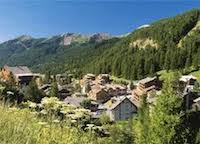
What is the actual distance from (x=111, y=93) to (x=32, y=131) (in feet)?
312

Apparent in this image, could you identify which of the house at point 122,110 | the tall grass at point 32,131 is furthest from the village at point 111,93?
the tall grass at point 32,131

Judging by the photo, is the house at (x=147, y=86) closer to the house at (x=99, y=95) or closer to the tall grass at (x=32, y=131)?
the house at (x=99, y=95)

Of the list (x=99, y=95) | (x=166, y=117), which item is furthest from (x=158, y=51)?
(x=166, y=117)

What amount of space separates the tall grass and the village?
43.5m

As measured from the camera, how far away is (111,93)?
338 ft

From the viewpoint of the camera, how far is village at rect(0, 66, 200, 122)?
75.5m

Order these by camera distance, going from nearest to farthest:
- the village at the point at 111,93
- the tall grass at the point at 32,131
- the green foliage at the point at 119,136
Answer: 1. the tall grass at the point at 32,131
2. the green foliage at the point at 119,136
3. the village at the point at 111,93

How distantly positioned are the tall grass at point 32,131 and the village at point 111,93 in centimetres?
4349

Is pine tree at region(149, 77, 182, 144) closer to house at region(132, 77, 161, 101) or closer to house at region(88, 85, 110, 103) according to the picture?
house at region(88, 85, 110, 103)

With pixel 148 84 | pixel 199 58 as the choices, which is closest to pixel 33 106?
pixel 148 84

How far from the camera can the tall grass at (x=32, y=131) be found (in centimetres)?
706

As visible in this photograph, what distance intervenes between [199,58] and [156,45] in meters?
48.1

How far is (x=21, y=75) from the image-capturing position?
4624 inches

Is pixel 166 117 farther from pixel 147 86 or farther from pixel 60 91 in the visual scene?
pixel 147 86
